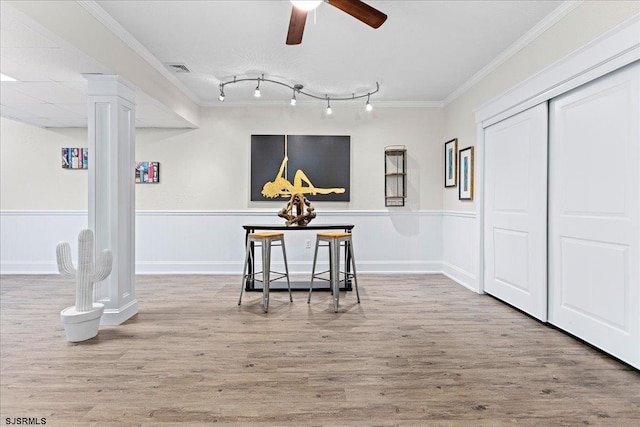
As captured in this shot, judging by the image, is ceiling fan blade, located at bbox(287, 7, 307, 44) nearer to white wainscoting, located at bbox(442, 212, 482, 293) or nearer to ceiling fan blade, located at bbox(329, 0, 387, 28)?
ceiling fan blade, located at bbox(329, 0, 387, 28)

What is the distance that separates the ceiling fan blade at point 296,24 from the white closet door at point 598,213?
2.09 m

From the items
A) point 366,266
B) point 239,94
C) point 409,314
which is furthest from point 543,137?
point 239,94

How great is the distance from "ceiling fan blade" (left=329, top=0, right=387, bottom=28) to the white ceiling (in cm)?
57

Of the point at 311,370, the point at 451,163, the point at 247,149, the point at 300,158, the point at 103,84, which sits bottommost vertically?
the point at 311,370

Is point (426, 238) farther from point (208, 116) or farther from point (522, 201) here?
point (208, 116)

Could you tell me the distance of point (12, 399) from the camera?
6.49 ft

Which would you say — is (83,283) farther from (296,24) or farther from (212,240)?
(212,240)

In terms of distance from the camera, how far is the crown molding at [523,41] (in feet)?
9.27

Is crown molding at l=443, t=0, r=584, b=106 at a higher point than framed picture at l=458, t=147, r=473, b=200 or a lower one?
higher

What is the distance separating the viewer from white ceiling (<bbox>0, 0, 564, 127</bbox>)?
283 cm

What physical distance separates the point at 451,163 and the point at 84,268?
179 inches

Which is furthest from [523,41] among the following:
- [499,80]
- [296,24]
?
[296,24]

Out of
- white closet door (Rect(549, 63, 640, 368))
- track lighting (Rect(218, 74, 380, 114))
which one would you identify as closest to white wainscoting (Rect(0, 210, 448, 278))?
track lighting (Rect(218, 74, 380, 114))

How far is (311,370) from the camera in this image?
7.68ft
